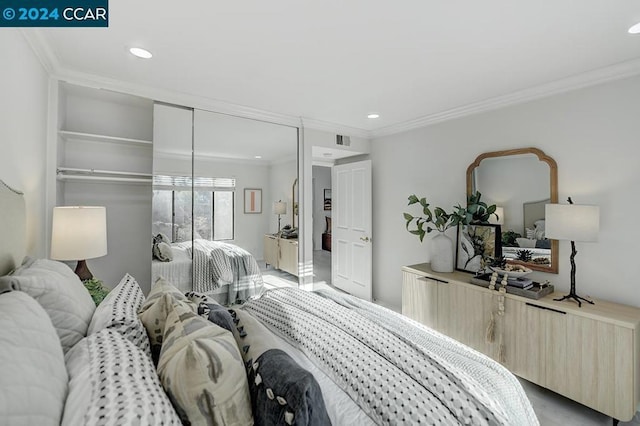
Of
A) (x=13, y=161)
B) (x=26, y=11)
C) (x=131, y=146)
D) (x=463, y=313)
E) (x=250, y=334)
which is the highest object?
(x=26, y=11)

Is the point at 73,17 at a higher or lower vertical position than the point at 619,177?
higher

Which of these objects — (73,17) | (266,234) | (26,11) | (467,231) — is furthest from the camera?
(266,234)

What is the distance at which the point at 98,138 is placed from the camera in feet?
8.58

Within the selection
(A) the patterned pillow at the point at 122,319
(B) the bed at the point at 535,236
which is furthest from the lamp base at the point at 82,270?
(B) the bed at the point at 535,236

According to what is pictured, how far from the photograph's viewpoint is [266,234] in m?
3.52

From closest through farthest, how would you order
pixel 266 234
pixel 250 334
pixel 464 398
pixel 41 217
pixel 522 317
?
pixel 464 398
pixel 250 334
pixel 41 217
pixel 522 317
pixel 266 234

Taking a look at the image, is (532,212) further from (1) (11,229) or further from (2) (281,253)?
(1) (11,229)

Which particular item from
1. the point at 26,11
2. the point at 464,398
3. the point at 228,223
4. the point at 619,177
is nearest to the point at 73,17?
the point at 26,11

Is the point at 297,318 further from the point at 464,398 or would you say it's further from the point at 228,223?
the point at 228,223

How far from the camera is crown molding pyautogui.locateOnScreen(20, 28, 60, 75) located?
70.2 inches

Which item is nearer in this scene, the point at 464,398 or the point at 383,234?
the point at 464,398

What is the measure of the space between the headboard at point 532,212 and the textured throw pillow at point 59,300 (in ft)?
10.8

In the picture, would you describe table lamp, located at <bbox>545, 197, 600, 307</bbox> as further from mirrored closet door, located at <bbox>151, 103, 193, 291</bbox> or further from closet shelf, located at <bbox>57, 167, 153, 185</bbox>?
closet shelf, located at <bbox>57, 167, 153, 185</bbox>

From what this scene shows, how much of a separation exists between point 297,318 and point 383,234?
2789mm
